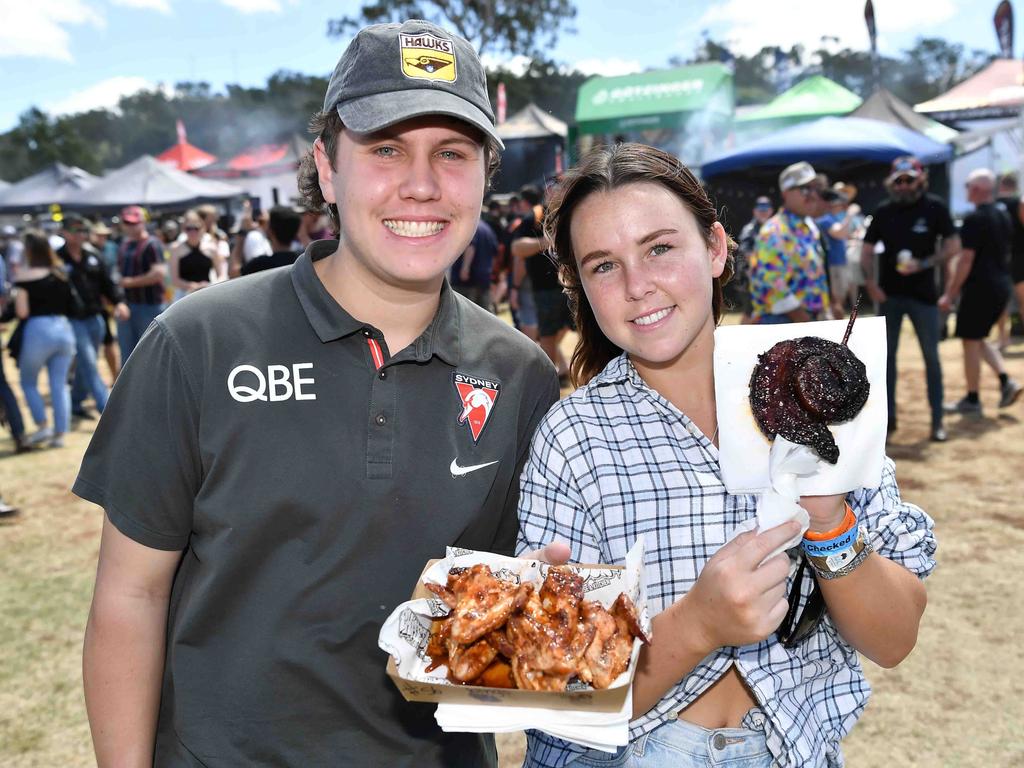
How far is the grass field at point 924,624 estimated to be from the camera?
383 centimetres

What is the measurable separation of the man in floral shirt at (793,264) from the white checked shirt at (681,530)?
556cm

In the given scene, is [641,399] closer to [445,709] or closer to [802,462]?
[802,462]

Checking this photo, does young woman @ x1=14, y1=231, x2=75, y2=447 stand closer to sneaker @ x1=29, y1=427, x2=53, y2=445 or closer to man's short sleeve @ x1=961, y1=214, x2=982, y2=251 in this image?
sneaker @ x1=29, y1=427, x2=53, y2=445

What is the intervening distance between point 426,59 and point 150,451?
1022mm

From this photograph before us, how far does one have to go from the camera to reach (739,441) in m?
1.67

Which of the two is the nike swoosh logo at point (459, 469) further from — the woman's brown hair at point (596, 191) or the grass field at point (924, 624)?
the grass field at point (924, 624)

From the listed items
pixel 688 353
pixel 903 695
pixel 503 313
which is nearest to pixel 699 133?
pixel 503 313

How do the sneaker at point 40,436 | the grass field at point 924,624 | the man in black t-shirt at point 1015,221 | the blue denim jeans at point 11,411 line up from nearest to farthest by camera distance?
the grass field at point 924,624
the blue denim jeans at point 11,411
the sneaker at point 40,436
the man in black t-shirt at point 1015,221

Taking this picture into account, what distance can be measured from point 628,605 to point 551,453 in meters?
0.44

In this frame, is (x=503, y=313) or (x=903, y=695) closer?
(x=903, y=695)

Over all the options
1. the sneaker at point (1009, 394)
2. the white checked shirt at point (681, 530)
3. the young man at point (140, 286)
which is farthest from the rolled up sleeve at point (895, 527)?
the young man at point (140, 286)

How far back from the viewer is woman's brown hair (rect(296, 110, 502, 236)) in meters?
1.94

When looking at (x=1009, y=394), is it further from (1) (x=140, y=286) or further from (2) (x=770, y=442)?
(1) (x=140, y=286)

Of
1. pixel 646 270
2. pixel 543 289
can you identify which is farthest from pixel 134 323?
pixel 646 270
